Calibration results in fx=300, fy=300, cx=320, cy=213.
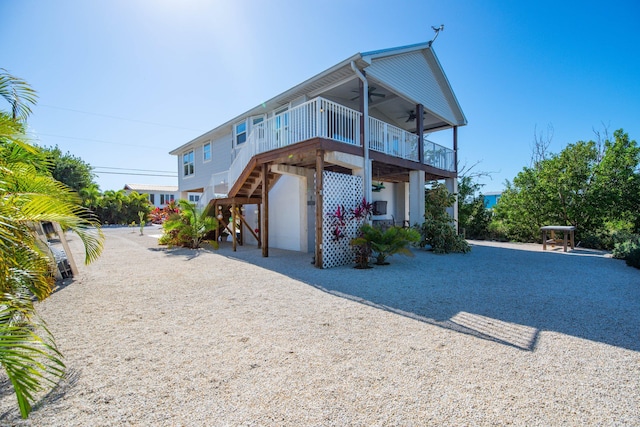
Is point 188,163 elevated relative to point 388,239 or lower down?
elevated

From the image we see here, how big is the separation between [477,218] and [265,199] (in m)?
12.1

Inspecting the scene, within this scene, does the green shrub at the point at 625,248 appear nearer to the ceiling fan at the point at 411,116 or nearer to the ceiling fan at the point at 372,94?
the ceiling fan at the point at 411,116

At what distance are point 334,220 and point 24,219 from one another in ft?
20.1

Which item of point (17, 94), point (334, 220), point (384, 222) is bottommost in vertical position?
point (384, 222)

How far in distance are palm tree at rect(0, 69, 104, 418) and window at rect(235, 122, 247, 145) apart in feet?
32.6

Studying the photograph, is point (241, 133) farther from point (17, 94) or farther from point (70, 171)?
point (70, 171)

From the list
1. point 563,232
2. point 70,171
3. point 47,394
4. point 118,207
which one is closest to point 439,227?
point 563,232

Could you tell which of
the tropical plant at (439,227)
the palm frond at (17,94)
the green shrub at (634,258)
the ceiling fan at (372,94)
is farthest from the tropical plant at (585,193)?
the palm frond at (17,94)

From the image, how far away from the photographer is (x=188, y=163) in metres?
18.5

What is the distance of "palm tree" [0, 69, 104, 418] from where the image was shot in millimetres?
2428

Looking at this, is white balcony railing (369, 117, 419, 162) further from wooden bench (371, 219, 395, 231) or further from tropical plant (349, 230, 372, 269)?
wooden bench (371, 219, 395, 231)

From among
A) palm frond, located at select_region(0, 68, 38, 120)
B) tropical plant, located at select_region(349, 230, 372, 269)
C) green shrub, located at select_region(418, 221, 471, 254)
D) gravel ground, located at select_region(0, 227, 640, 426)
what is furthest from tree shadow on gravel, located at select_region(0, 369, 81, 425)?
green shrub, located at select_region(418, 221, 471, 254)

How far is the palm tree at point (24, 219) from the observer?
2428 millimetres

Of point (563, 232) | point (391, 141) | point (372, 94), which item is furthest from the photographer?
point (563, 232)
